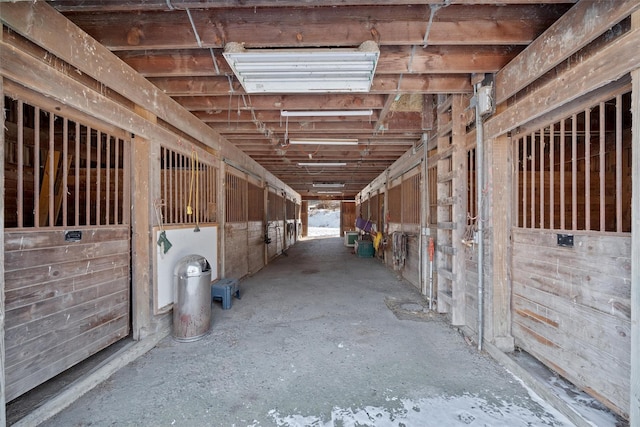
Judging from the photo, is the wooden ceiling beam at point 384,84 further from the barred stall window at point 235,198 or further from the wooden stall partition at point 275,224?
the wooden stall partition at point 275,224

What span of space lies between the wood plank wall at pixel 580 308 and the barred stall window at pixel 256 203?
557 cm

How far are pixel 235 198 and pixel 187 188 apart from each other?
5.93 ft

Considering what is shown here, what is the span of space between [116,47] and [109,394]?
2813mm

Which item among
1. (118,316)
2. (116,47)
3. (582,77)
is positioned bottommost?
(118,316)

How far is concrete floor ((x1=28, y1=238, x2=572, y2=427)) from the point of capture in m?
2.07

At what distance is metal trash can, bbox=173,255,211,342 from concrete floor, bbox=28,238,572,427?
5.1 inches

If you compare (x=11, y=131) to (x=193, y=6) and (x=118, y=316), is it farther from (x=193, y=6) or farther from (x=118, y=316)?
(x=193, y=6)

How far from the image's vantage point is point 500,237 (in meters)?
3.01

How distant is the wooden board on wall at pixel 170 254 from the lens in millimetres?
3322


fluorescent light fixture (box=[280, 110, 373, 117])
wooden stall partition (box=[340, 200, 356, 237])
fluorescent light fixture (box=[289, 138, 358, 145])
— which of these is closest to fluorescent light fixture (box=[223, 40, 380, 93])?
fluorescent light fixture (box=[280, 110, 373, 117])

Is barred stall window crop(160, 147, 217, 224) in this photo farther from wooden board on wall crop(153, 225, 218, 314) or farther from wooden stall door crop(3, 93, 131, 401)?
wooden stall door crop(3, 93, 131, 401)

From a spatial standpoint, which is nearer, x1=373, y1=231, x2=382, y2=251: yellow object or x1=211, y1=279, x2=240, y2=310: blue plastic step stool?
x1=211, y1=279, x2=240, y2=310: blue plastic step stool

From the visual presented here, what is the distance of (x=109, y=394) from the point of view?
234cm

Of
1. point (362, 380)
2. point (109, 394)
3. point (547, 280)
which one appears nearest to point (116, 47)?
point (109, 394)
